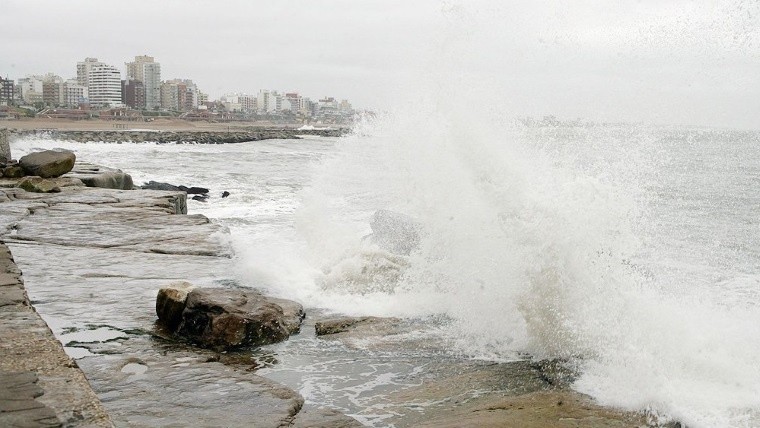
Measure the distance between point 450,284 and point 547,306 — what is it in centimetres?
117

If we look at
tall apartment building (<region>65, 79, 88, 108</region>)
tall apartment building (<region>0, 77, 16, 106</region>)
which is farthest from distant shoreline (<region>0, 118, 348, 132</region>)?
tall apartment building (<region>65, 79, 88, 108</region>)

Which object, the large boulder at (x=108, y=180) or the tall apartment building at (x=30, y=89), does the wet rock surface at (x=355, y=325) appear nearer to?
the large boulder at (x=108, y=180)

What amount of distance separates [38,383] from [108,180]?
10674mm

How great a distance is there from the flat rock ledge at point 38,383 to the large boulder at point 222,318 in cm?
105

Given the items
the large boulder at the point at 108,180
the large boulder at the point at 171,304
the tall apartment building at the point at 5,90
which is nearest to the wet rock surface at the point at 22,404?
the large boulder at the point at 171,304

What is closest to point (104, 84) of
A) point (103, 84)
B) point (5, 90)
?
point (103, 84)

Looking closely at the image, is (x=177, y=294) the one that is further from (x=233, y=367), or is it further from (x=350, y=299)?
(x=350, y=299)

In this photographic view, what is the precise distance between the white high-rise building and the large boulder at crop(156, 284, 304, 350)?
142m

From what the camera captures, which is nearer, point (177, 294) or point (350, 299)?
point (177, 294)

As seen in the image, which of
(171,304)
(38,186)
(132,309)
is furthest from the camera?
(38,186)

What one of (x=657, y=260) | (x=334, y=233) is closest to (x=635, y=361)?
(x=334, y=233)

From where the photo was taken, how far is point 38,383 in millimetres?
Result: 2889

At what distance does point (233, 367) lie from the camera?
4.14 meters

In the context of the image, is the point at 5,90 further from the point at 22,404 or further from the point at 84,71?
the point at 22,404
